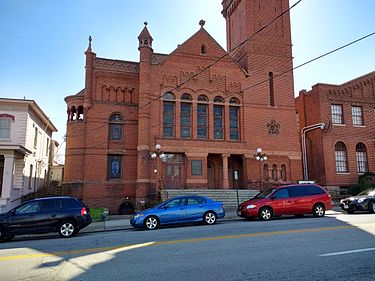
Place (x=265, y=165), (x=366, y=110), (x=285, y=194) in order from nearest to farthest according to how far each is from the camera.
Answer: (x=285, y=194), (x=265, y=165), (x=366, y=110)

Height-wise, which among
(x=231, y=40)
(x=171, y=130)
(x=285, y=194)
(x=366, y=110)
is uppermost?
(x=231, y=40)

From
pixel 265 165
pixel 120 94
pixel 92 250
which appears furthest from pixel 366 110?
pixel 92 250

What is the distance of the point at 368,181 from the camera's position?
2772 centimetres

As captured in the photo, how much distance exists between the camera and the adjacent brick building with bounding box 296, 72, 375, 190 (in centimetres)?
2855

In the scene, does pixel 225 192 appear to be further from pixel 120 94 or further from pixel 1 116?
pixel 1 116

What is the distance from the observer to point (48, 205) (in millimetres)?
12117

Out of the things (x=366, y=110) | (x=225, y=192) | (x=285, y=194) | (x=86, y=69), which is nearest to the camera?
(x=285, y=194)

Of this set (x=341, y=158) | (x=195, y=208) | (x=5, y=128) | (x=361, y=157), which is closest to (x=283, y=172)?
(x=341, y=158)

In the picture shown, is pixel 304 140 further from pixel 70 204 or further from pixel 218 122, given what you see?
pixel 70 204

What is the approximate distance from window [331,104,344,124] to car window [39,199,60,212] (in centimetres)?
2636

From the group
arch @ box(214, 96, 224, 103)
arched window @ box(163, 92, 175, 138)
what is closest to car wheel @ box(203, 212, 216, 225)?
arched window @ box(163, 92, 175, 138)

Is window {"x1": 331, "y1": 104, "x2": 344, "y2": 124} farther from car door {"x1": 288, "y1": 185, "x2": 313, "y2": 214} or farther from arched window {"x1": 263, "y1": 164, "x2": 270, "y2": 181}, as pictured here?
car door {"x1": 288, "y1": 185, "x2": 313, "y2": 214}

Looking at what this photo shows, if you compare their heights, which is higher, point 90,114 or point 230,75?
point 230,75

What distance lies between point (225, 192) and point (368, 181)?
14022mm
